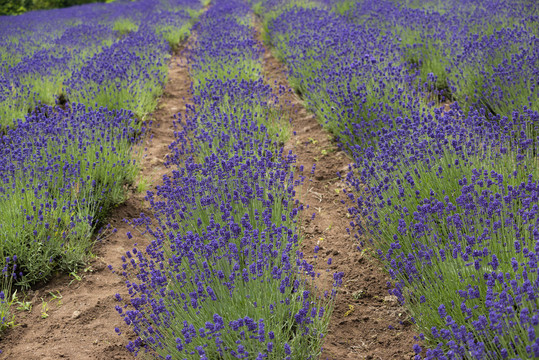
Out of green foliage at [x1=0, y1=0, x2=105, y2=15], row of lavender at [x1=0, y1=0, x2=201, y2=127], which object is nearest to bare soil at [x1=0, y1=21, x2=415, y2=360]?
row of lavender at [x1=0, y1=0, x2=201, y2=127]

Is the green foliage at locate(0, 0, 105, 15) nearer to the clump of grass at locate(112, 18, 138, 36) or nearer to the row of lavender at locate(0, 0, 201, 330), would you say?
the clump of grass at locate(112, 18, 138, 36)

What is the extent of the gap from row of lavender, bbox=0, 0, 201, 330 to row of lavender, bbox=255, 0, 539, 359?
2.07m

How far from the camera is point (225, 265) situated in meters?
2.41

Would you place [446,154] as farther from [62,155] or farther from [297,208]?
[62,155]

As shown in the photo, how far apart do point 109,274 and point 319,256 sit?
154cm

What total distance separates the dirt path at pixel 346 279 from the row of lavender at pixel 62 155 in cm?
173

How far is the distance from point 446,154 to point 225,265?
1569 millimetres

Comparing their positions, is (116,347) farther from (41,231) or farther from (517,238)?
(517,238)

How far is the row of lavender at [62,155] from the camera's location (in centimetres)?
323

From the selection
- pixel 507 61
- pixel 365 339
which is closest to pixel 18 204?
pixel 365 339

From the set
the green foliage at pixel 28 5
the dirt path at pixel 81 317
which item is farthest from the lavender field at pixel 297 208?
the green foliage at pixel 28 5

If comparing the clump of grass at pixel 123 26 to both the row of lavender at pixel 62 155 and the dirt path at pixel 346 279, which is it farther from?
the dirt path at pixel 346 279

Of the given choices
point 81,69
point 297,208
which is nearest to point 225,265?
point 297,208

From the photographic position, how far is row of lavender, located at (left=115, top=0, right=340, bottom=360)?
83.0 inches
